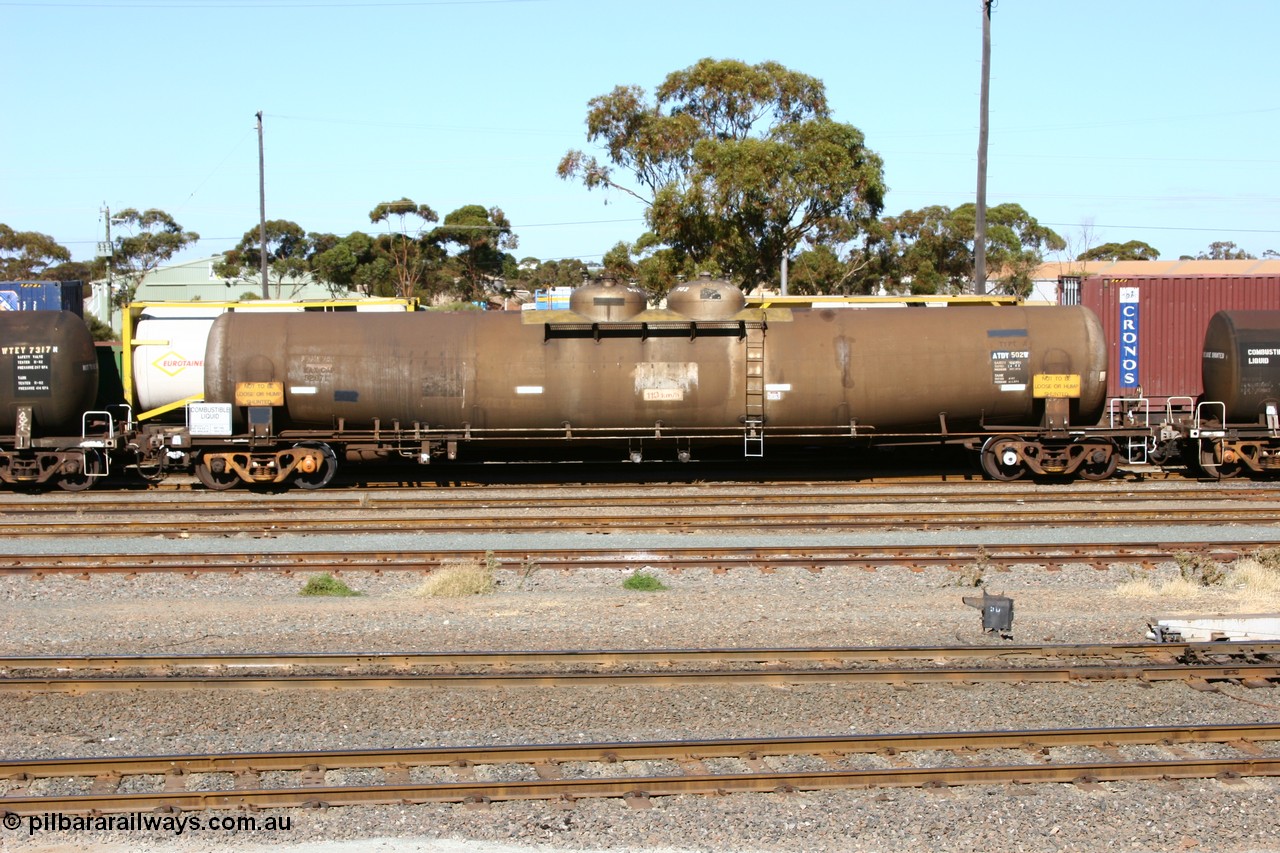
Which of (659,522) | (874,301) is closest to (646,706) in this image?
(659,522)

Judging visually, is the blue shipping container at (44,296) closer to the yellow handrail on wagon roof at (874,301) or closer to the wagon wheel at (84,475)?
the wagon wheel at (84,475)

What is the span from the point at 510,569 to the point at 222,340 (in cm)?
906

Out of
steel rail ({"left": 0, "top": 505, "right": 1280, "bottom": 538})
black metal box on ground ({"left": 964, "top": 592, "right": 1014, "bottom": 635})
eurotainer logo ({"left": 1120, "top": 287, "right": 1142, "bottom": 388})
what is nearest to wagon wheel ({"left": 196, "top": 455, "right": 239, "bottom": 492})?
steel rail ({"left": 0, "top": 505, "right": 1280, "bottom": 538})

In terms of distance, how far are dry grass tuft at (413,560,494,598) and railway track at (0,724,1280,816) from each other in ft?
16.6

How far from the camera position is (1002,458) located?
20.0 metres

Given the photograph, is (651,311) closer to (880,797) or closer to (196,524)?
(196,524)

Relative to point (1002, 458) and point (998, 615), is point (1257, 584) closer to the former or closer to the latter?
point (998, 615)

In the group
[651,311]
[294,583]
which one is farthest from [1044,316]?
[294,583]

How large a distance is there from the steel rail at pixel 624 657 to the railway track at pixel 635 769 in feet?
5.60

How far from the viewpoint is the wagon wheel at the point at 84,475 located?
20186 mm

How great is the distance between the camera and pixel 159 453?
20000mm

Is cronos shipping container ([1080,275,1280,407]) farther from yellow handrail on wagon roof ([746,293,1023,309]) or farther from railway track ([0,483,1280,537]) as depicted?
railway track ([0,483,1280,537])

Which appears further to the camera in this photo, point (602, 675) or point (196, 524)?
point (196, 524)

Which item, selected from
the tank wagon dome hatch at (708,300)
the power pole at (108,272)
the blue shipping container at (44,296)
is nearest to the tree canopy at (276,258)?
the power pole at (108,272)
